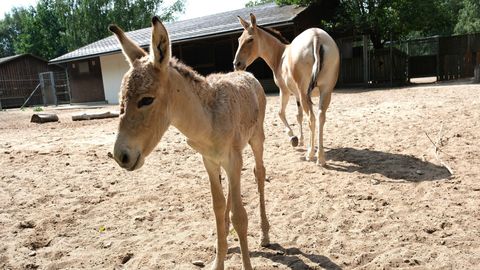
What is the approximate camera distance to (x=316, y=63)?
5836mm

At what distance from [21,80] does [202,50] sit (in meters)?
20.5

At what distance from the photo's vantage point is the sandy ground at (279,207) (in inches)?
126

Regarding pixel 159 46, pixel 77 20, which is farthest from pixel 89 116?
pixel 77 20

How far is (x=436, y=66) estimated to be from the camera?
20328mm

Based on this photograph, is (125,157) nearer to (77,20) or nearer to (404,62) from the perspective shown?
(404,62)

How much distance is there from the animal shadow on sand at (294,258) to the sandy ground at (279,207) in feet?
0.04

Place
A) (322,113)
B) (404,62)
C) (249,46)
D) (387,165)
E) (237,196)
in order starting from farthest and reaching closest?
(404,62)
(249,46)
(322,113)
(387,165)
(237,196)

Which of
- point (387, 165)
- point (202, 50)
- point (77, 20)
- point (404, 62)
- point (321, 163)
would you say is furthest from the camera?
point (77, 20)

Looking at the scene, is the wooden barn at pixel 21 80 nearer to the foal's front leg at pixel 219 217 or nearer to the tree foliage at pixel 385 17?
the tree foliage at pixel 385 17

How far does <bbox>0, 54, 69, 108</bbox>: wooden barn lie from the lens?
31.6 m

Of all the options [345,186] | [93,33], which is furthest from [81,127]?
[93,33]

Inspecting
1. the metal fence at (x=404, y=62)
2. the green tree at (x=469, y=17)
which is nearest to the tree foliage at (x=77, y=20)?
the metal fence at (x=404, y=62)

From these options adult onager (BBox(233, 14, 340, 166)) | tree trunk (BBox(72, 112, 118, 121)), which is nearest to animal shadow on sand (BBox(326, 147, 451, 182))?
adult onager (BBox(233, 14, 340, 166))

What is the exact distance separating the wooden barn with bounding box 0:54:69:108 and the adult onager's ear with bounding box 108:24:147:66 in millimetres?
32367
